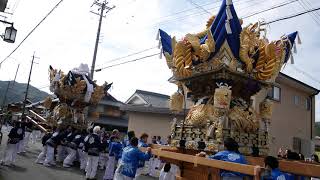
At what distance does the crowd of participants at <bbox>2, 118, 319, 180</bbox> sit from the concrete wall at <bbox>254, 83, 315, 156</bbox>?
20.6 ft

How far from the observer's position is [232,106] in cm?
566

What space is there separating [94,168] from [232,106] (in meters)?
7.07

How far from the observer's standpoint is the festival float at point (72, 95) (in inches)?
569

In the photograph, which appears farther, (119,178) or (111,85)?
(111,85)

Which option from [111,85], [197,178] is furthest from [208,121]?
[111,85]

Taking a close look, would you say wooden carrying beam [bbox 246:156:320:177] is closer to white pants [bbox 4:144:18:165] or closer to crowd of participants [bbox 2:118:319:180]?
crowd of participants [bbox 2:118:319:180]

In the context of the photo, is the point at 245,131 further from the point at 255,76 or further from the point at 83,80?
the point at 83,80

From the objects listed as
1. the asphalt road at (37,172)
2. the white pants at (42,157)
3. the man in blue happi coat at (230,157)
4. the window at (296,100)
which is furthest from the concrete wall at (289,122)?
the man in blue happi coat at (230,157)

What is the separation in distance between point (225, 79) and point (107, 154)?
8.93 m

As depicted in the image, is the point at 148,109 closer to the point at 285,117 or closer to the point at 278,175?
the point at 285,117

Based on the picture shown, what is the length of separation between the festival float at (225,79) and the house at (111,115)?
95.6ft

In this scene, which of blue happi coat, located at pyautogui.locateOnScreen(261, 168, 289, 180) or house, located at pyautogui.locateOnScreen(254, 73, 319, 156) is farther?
house, located at pyautogui.locateOnScreen(254, 73, 319, 156)

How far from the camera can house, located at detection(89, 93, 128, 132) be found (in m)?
34.8

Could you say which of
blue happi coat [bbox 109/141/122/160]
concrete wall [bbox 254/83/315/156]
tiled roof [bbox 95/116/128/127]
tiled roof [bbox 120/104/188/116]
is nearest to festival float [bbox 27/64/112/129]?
blue happi coat [bbox 109/141/122/160]
